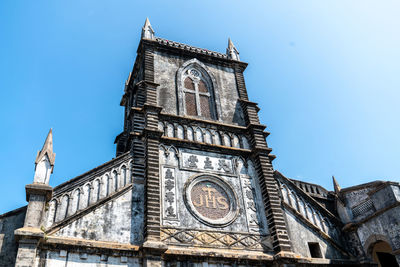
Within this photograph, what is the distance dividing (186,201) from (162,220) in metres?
1.35

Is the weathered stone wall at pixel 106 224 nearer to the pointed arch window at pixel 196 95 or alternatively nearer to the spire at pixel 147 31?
the pointed arch window at pixel 196 95

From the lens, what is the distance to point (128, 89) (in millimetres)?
23266

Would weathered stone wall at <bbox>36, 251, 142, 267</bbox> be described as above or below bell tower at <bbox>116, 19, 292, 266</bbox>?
below

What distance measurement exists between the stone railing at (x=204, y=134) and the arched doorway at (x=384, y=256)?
804 centimetres

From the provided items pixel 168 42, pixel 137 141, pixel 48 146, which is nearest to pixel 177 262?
pixel 137 141

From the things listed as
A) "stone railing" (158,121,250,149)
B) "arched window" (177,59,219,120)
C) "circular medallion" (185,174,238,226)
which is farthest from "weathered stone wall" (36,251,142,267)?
"arched window" (177,59,219,120)

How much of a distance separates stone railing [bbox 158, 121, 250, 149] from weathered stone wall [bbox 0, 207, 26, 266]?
6.63 meters

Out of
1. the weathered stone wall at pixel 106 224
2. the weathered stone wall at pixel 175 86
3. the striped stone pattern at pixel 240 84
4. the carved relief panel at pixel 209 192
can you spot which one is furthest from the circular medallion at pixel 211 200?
the striped stone pattern at pixel 240 84

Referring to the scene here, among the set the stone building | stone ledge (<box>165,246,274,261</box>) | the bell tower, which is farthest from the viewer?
the bell tower

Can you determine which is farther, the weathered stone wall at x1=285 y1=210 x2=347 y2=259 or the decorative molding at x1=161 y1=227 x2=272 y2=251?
the weathered stone wall at x1=285 y1=210 x2=347 y2=259

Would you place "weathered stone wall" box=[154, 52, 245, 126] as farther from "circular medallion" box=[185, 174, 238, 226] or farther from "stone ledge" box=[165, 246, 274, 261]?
"stone ledge" box=[165, 246, 274, 261]

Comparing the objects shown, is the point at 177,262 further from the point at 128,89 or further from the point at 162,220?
the point at 128,89

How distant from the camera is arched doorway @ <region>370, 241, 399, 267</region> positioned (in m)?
17.0

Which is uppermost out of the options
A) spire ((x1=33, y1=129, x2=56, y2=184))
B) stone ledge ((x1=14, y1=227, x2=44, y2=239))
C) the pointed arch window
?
the pointed arch window
